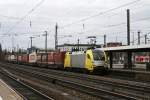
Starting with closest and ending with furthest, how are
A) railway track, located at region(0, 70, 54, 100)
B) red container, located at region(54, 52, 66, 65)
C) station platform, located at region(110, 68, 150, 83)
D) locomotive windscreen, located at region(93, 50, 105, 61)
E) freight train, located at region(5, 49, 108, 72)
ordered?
1. railway track, located at region(0, 70, 54, 100)
2. station platform, located at region(110, 68, 150, 83)
3. freight train, located at region(5, 49, 108, 72)
4. locomotive windscreen, located at region(93, 50, 105, 61)
5. red container, located at region(54, 52, 66, 65)

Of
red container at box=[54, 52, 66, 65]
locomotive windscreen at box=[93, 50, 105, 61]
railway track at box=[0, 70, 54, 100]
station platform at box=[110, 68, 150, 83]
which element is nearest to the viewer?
railway track at box=[0, 70, 54, 100]

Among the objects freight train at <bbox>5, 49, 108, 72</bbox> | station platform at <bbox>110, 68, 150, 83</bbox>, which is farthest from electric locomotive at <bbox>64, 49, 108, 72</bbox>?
station platform at <bbox>110, 68, 150, 83</bbox>

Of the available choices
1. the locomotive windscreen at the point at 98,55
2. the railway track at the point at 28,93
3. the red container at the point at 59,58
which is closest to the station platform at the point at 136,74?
the locomotive windscreen at the point at 98,55

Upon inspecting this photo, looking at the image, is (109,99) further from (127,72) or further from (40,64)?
(40,64)

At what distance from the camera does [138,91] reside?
20.9 meters

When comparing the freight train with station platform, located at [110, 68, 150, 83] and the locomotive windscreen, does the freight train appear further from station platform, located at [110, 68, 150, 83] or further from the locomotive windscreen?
station platform, located at [110, 68, 150, 83]

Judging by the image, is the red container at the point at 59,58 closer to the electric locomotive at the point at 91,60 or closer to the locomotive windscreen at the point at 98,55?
the electric locomotive at the point at 91,60

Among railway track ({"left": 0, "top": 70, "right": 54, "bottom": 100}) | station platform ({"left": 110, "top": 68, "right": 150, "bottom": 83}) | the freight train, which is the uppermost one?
the freight train

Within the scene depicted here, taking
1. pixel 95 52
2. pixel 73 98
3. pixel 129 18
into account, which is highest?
pixel 129 18

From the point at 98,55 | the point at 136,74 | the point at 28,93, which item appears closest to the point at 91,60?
the point at 98,55

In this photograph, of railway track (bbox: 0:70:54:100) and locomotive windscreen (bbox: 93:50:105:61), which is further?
locomotive windscreen (bbox: 93:50:105:61)

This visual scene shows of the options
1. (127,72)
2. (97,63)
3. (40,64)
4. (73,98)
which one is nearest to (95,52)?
(97,63)

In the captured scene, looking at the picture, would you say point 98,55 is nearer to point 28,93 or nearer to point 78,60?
point 78,60

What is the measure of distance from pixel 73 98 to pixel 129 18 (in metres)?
35.1
